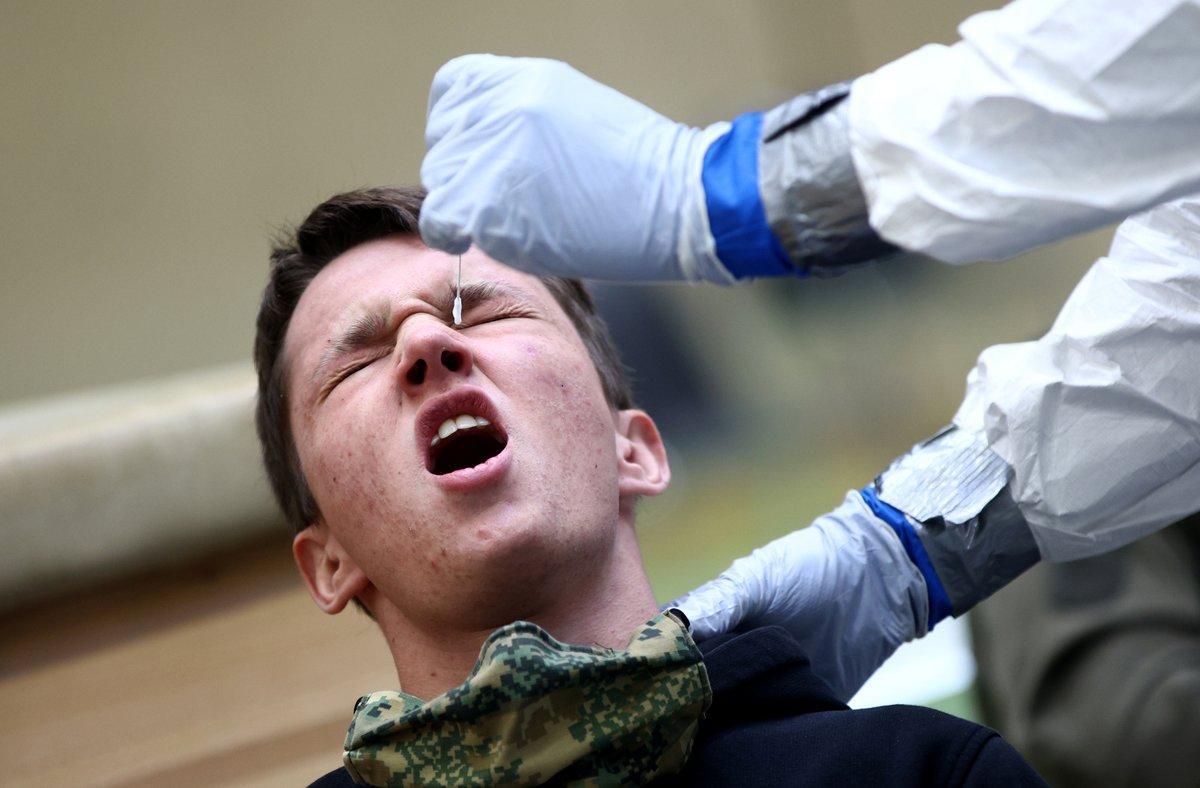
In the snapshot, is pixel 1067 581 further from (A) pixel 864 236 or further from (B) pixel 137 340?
(B) pixel 137 340

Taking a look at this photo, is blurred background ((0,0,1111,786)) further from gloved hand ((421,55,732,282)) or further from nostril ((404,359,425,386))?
gloved hand ((421,55,732,282))

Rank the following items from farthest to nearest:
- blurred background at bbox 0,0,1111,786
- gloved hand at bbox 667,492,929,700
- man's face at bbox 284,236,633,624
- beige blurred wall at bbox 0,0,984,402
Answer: beige blurred wall at bbox 0,0,984,402 < blurred background at bbox 0,0,1111,786 < gloved hand at bbox 667,492,929,700 < man's face at bbox 284,236,633,624

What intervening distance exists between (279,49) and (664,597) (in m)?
1.90

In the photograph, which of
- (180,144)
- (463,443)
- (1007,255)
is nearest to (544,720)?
(463,443)

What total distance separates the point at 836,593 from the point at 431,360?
25.8 inches

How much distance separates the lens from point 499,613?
1.50m

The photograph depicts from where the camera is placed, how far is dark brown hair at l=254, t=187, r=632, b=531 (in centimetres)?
177

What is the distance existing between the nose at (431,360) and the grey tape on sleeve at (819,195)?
47 cm

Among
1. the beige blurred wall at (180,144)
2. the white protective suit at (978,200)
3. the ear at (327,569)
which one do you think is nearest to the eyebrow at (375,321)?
the ear at (327,569)

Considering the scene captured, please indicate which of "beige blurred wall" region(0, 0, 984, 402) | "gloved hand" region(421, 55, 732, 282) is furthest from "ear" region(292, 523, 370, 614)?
Answer: "beige blurred wall" region(0, 0, 984, 402)

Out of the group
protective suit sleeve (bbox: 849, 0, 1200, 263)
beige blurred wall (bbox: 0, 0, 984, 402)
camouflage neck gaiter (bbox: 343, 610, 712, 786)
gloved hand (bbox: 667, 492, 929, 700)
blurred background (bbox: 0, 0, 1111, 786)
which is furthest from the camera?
beige blurred wall (bbox: 0, 0, 984, 402)

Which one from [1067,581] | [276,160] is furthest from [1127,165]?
[276,160]

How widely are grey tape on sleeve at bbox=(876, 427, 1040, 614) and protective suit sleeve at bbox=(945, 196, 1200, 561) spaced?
0.03m

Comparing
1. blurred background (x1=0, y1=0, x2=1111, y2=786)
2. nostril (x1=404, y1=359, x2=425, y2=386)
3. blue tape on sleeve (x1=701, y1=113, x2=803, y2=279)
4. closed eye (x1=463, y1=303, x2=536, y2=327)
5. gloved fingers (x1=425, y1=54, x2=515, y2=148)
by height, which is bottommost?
blurred background (x1=0, y1=0, x2=1111, y2=786)
